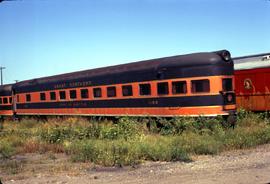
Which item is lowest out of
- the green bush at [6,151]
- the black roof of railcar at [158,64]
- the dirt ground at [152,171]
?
the dirt ground at [152,171]

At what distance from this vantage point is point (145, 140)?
43.9 ft

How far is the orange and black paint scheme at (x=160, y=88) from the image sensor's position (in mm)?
17109

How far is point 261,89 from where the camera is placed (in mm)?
20000

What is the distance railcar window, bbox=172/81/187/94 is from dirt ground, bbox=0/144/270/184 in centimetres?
592

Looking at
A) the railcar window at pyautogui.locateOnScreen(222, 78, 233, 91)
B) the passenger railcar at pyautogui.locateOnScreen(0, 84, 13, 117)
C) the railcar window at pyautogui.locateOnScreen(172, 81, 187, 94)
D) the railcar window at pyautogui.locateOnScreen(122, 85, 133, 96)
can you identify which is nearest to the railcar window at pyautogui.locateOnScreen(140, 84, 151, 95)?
the railcar window at pyautogui.locateOnScreen(122, 85, 133, 96)

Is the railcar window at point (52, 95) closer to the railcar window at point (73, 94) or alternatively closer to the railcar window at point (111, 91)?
the railcar window at point (73, 94)

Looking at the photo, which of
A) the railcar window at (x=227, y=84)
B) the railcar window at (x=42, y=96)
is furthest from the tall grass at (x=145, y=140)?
the railcar window at (x=42, y=96)

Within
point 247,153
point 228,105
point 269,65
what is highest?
point 269,65

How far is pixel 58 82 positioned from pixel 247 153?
15.7 m

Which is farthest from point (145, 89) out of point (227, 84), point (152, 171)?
point (152, 171)

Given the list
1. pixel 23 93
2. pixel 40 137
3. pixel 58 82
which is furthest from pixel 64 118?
pixel 40 137

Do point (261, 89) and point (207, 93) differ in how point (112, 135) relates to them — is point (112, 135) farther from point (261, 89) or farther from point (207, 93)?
point (261, 89)

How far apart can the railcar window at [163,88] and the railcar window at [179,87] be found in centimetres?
33

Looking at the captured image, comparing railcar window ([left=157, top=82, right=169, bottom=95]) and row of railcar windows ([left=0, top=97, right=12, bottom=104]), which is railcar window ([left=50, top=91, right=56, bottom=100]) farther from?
railcar window ([left=157, top=82, right=169, bottom=95])
